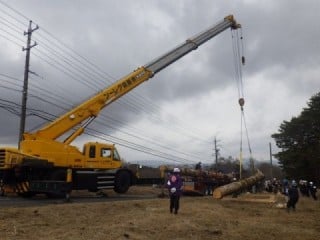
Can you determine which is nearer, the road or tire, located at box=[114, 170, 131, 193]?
the road

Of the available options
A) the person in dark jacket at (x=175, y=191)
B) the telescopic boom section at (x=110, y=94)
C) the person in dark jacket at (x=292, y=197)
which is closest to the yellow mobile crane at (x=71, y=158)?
the telescopic boom section at (x=110, y=94)

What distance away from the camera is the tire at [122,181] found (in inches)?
1066

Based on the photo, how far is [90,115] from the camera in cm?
2583

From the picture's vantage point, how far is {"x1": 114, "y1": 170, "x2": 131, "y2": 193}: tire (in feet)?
88.8

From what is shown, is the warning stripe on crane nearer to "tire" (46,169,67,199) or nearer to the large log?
"tire" (46,169,67,199)

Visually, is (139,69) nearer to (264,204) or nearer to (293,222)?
(264,204)

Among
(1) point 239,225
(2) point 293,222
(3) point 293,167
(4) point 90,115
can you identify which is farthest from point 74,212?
(3) point 293,167

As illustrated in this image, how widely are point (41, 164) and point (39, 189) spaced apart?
1208 mm

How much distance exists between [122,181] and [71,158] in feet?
12.3

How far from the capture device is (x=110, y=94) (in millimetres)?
26453

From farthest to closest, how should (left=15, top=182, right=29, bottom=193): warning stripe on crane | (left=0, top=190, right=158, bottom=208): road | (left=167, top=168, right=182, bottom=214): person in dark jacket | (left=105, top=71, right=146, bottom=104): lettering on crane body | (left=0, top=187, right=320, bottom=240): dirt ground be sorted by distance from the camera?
(left=105, top=71, right=146, bottom=104): lettering on crane body → (left=15, top=182, right=29, bottom=193): warning stripe on crane → (left=0, top=190, right=158, bottom=208): road → (left=167, top=168, right=182, bottom=214): person in dark jacket → (left=0, top=187, right=320, bottom=240): dirt ground

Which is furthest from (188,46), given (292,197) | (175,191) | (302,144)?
(302,144)

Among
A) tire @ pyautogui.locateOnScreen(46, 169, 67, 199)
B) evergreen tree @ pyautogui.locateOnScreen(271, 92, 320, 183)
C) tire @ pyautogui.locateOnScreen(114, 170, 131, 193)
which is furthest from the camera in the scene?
evergreen tree @ pyautogui.locateOnScreen(271, 92, 320, 183)

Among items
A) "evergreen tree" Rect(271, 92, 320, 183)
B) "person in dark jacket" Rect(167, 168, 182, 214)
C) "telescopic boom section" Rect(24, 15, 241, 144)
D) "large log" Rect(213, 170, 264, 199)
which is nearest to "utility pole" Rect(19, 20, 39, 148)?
"telescopic boom section" Rect(24, 15, 241, 144)
